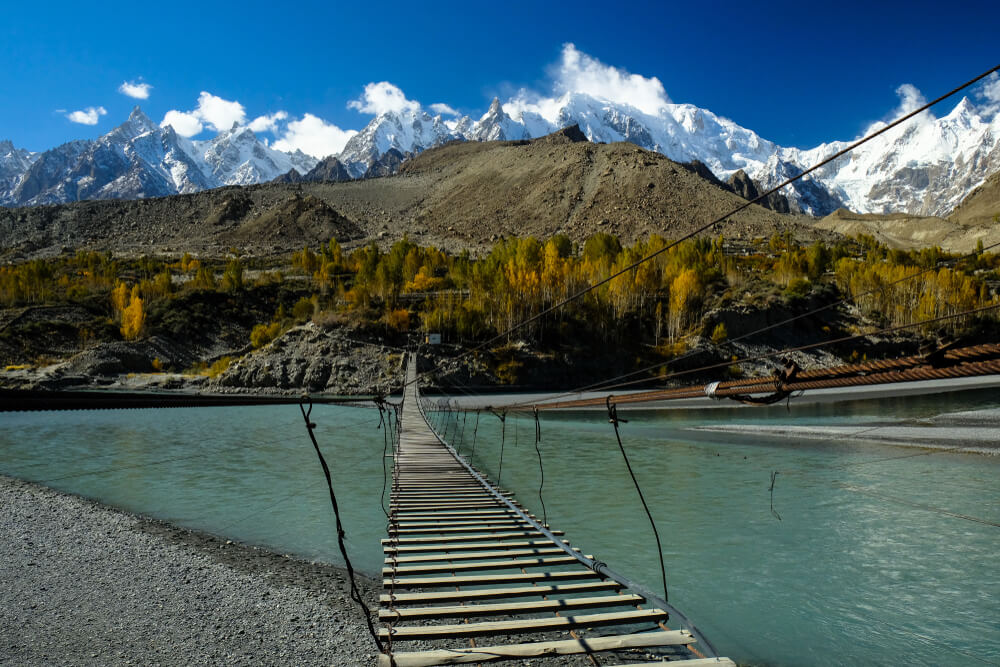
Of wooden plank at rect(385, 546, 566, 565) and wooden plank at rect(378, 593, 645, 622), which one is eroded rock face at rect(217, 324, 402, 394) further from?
wooden plank at rect(378, 593, 645, 622)

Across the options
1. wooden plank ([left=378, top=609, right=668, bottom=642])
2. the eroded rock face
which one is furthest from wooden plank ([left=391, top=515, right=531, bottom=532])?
the eroded rock face

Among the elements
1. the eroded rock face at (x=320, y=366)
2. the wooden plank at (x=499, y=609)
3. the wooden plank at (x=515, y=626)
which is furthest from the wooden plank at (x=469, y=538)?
the eroded rock face at (x=320, y=366)

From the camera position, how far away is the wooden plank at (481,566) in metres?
4.57

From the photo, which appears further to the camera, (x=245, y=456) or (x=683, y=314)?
(x=683, y=314)

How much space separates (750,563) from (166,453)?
15.5m

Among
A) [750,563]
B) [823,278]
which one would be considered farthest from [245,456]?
[823,278]

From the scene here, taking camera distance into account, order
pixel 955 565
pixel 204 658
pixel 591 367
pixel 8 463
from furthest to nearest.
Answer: pixel 591 367 → pixel 8 463 → pixel 955 565 → pixel 204 658

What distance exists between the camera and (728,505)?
1000cm

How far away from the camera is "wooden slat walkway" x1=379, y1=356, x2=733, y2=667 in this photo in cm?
340

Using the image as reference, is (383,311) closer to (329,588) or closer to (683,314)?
(683,314)

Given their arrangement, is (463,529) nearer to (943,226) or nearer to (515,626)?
(515,626)

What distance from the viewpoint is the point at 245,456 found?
15883 millimetres

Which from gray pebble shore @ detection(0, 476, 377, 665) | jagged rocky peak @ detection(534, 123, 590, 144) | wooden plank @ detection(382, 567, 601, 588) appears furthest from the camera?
jagged rocky peak @ detection(534, 123, 590, 144)

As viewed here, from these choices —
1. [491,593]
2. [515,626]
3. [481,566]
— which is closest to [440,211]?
[481,566]
